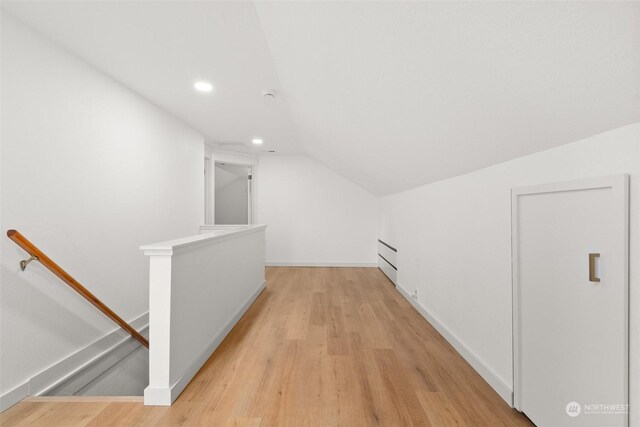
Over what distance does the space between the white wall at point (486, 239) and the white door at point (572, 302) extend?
0.05 meters

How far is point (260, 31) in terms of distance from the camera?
6.16 feet

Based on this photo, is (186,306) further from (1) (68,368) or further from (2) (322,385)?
(1) (68,368)

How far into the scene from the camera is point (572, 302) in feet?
4.06

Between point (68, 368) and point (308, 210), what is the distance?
4.42 meters

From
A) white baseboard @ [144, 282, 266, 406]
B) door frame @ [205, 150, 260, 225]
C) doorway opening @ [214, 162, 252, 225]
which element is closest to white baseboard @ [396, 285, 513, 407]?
white baseboard @ [144, 282, 266, 406]

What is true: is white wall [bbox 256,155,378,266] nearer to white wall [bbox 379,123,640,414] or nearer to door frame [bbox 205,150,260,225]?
door frame [bbox 205,150,260,225]

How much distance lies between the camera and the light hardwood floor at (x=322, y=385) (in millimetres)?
1560

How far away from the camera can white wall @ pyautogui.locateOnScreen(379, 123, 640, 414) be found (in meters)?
1.00

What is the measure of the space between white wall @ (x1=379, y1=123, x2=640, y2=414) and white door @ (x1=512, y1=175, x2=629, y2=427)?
1.8 inches

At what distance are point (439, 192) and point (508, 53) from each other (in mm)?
1794

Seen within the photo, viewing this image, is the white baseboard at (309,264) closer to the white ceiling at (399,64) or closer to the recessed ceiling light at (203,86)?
the white ceiling at (399,64)

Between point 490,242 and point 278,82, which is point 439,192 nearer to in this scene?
point 490,242

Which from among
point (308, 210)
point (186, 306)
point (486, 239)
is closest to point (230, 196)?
point (308, 210)

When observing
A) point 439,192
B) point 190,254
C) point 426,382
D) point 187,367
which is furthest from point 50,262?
point 439,192
